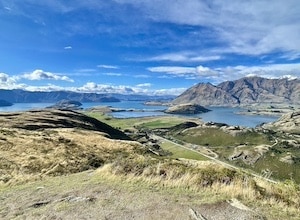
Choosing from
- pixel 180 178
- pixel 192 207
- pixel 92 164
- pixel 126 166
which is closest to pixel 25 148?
pixel 92 164

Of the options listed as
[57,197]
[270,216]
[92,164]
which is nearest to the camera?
[270,216]

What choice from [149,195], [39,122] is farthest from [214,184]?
[39,122]

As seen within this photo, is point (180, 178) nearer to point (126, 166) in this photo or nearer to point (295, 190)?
point (126, 166)

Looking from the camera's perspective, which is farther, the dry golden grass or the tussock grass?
the dry golden grass

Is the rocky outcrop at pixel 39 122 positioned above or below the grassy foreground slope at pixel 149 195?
below

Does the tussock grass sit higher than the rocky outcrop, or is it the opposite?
the tussock grass

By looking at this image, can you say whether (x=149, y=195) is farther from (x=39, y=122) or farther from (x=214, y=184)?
(x=39, y=122)

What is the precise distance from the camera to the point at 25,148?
42031mm

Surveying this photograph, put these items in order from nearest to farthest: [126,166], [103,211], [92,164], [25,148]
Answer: [103,211], [126,166], [92,164], [25,148]

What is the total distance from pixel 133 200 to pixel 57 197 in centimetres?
458

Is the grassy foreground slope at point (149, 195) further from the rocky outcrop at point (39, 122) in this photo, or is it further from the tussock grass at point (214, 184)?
the rocky outcrop at point (39, 122)

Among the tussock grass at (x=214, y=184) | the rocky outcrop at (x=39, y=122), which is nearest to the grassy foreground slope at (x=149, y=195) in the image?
the tussock grass at (x=214, y=184)

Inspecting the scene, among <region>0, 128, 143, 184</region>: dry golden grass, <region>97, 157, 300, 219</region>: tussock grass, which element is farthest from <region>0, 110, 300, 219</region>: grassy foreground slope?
<region>0, 128, 143, 184</region>: dry golden grass

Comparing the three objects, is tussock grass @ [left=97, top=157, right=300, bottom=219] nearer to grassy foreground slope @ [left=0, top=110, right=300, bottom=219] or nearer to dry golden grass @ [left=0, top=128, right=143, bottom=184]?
grassy foreground slope @ [left=0, top=110, right=300, bottom=219]
